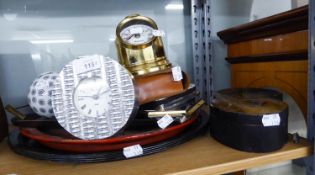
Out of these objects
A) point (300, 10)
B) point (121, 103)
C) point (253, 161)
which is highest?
point (300, 10)

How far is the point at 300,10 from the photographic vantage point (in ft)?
1.55

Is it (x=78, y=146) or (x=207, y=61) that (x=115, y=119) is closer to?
(x=78, y=146)

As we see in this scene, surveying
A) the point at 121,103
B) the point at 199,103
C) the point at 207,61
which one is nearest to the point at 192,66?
the point at 207,61

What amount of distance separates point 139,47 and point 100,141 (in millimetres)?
227

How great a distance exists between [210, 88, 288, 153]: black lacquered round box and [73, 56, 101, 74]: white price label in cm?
23

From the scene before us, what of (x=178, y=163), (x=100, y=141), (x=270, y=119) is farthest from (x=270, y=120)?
(x=100, y=141)

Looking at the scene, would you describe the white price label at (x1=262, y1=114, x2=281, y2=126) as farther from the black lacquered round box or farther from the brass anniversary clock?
the brass anniversary clock

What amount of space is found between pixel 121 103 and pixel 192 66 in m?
0.47

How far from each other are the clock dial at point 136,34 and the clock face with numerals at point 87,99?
155 millimetres

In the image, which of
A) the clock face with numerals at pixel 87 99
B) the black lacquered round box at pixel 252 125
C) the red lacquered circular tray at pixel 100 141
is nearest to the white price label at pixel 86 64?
the clock face with numerals at pixel 87 99

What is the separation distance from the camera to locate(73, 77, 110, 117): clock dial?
383mm

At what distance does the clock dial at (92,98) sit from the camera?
383 mm

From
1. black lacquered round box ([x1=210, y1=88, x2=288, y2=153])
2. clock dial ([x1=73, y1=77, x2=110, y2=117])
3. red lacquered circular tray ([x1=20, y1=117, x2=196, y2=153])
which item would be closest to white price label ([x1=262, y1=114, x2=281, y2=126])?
black lacquered round box ([x1=210, y1=88, x2=288, y2=153])

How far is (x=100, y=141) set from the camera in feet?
1.24
